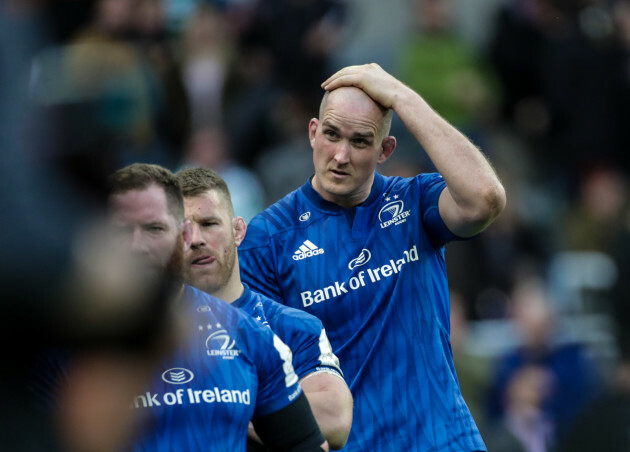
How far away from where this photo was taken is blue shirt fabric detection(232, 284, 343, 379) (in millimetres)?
4816

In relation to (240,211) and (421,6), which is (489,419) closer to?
(240,211)

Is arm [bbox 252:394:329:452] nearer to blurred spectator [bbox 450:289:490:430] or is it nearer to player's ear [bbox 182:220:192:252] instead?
player's ear [bbox 182:220:192:252]

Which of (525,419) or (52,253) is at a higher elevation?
(525,419)

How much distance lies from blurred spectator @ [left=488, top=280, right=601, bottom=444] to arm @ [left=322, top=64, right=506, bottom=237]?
15.4 feet

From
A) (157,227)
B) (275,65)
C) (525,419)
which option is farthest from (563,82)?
(157,227)

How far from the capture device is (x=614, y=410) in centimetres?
918

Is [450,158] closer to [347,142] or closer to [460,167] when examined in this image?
[460,167]

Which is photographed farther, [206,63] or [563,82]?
[563,82]

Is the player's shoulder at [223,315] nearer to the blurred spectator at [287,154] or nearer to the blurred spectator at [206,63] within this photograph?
the blurred spectator at [287,154]

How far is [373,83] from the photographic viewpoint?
545cm

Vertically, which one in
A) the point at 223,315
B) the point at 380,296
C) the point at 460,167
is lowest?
the point at 223,315

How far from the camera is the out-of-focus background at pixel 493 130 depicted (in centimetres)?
998

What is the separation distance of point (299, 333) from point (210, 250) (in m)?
0.57

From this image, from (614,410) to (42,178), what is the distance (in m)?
7.97
